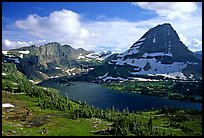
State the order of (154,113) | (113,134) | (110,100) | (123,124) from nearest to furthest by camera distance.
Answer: (113,134), (123,124), (154,113), (110,100)

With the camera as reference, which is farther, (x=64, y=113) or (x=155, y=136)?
(x=64, y=113)

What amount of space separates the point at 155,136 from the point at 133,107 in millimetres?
73395

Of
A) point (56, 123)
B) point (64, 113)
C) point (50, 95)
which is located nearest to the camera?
point (56, 123)

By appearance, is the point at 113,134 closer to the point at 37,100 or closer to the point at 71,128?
the point at 71,128

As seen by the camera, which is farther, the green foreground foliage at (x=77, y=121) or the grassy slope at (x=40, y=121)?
the green foreground foliage at (x=77, y=121)

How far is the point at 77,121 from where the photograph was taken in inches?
3423

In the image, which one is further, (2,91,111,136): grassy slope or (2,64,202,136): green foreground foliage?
(2,64,202,136): green foreground foliage

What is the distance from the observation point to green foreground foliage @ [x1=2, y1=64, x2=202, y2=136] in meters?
72.3

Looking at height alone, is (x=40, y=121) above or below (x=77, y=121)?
above

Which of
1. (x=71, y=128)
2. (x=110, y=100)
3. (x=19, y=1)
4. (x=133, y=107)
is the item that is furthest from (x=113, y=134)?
(x=110, y=100)

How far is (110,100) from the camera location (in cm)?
16438

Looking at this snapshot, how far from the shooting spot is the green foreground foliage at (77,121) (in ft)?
237

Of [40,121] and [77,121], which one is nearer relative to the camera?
[40,121]

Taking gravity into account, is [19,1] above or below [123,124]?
above
